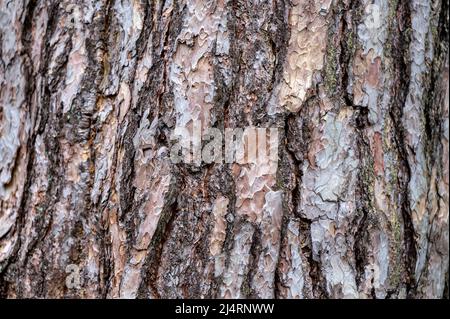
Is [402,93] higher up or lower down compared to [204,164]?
higher up

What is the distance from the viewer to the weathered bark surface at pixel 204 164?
123 cm

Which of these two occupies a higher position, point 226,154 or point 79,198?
point 226,154

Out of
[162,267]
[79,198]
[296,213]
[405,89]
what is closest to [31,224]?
[79,198]

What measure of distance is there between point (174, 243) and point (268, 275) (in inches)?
8.9

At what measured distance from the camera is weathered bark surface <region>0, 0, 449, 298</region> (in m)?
1.23

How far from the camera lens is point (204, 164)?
1230mm

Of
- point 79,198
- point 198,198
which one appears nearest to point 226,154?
point 198,198

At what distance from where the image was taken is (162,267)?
1.24 metres

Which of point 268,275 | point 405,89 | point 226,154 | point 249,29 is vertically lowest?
point 268,275
